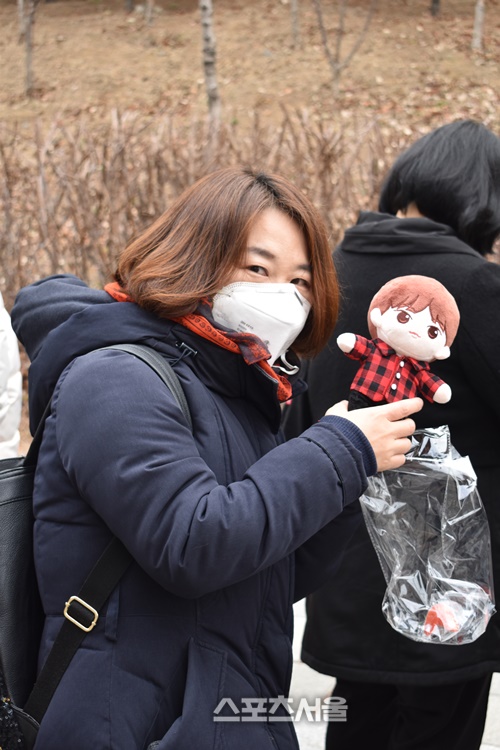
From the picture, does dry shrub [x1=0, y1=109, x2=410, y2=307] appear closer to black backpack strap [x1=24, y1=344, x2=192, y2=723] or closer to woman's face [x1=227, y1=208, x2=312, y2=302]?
woman's face [x1=227, y1=208, x2=312, y2=302]

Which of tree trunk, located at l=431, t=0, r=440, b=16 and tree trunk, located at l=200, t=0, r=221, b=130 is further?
tree trunk, located at l=431, t=0, r=440, b=16

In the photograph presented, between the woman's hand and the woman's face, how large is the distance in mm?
291

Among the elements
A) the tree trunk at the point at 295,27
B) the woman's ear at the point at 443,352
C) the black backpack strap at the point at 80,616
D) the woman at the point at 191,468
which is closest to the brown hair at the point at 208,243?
the woman at the point at 191,468

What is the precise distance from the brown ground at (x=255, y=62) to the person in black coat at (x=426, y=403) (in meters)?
16.5

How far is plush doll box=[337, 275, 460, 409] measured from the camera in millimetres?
1824

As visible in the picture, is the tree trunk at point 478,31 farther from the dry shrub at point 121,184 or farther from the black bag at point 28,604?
the black bag at point 28,604

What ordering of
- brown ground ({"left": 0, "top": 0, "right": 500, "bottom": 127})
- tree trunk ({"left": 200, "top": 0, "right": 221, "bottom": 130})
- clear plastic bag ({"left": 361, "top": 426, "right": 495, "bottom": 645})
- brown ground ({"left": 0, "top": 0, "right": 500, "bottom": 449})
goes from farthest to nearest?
brown ground ({"left": 0, "top": 0, "right": 500, "bottom": 127}), brown ground ({"left": 0, "top": 0, "right": 500, "bottom": 449}), tree trunk ({"left": 200, "top": 0, "right": 221, "bottom": 130}), clear plastic bag ({"left": 361, "top": 426, "right": 495, "bottom": 645})

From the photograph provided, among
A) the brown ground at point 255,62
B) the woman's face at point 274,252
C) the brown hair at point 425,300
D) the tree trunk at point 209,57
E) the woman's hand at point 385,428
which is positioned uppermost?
the woman's face at point 274,252

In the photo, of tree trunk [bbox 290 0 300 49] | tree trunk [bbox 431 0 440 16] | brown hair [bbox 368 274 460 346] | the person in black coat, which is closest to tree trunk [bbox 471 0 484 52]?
tree trunk [bbox 431 0 440 16]

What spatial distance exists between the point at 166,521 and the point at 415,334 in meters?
0.74

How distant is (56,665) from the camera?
145 cm

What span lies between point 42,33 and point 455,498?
31756 millimetres

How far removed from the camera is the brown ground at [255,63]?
2111 centimetres

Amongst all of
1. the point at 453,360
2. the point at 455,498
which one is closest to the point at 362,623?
the point at 455,498
